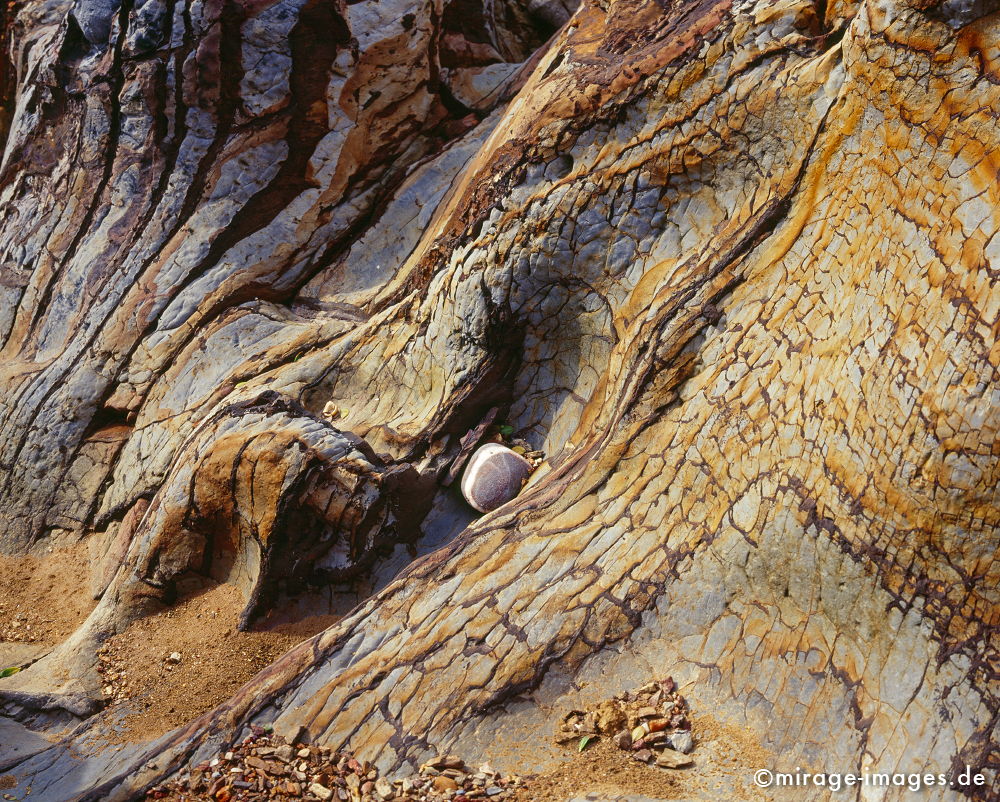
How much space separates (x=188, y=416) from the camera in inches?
213

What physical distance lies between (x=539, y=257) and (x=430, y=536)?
159 cm

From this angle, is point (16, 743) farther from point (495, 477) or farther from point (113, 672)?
point (495, 477)

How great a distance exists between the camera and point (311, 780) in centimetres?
320

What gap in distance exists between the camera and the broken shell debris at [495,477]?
444cm

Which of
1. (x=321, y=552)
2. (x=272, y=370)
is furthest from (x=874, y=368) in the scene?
(x=272, y=370)

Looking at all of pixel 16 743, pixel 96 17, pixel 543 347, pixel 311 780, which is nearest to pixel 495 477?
pixel 543 347

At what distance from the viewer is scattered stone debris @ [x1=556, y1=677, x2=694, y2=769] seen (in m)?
3.03

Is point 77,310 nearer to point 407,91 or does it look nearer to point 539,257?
point 407,91

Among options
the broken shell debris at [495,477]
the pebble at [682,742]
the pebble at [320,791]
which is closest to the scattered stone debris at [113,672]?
the pebble at [320,791]

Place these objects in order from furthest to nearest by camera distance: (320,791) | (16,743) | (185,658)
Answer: (185,658), (16,743), (320,791)

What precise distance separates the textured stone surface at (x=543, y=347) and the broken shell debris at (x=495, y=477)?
5.5 inches

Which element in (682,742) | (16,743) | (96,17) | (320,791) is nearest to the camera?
(682,742)

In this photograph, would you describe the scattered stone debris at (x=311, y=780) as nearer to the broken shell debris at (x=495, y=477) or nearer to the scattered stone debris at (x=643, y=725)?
the scattered stone debris at (x=643, y=725)

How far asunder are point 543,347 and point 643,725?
215cm
